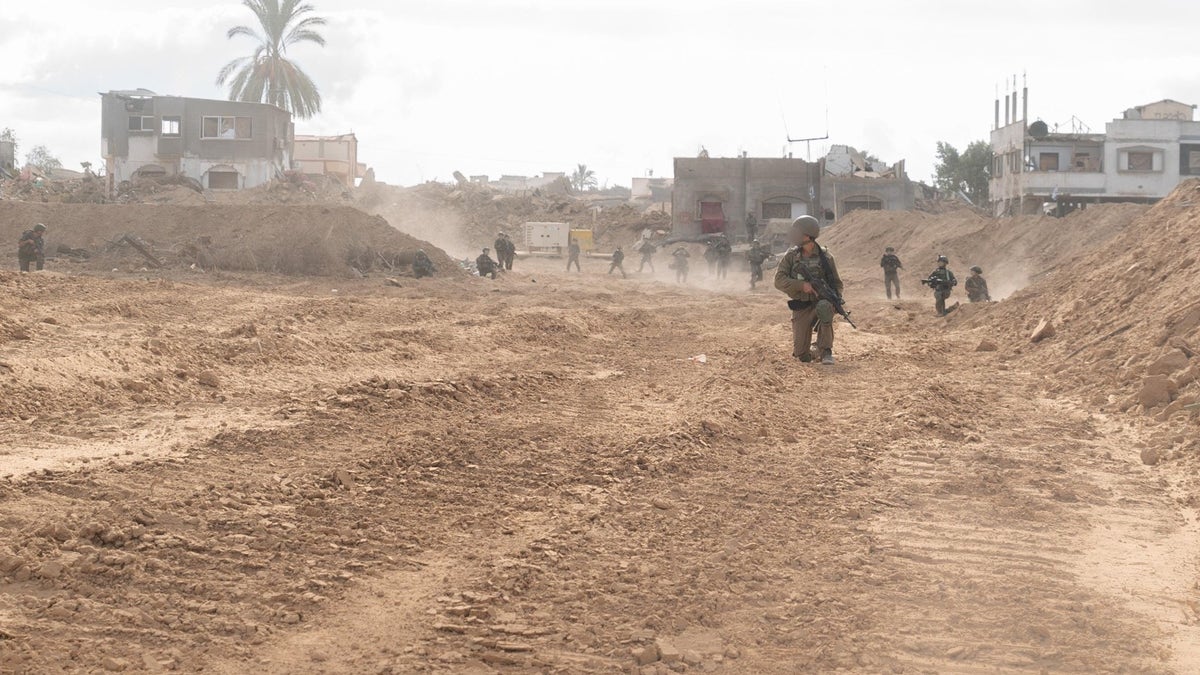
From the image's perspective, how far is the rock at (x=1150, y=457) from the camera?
26.1ft

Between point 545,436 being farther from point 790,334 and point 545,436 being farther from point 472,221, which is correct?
point 472,221

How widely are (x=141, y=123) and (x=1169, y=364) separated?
48.9 m

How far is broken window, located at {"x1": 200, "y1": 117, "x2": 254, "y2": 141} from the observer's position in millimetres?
51906

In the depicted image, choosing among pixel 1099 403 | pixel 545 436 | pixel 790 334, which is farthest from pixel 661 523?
pixel 790 334

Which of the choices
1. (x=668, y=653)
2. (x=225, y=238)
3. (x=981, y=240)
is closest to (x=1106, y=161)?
(x=981, y=240)

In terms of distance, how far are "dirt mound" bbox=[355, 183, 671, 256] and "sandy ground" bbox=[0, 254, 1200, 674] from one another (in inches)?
1709

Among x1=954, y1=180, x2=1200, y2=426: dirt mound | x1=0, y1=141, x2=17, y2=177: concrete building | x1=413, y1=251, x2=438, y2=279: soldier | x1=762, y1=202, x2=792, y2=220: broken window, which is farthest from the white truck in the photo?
x1=954, y1=180, x2=1200, y2=426: dirt mound

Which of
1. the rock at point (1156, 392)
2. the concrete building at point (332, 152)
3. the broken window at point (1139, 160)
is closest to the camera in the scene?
the rock at point (1156, 392)

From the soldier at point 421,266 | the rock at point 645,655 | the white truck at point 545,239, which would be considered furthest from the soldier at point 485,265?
the rock at point 645,655

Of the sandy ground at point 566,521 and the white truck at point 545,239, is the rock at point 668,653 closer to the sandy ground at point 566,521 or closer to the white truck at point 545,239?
the sandy ground at point 566,521

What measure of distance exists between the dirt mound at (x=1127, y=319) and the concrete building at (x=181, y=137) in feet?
133

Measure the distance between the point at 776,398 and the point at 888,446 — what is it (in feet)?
6.99

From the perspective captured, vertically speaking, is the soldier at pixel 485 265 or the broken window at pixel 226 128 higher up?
the broken window at pixel 226 128

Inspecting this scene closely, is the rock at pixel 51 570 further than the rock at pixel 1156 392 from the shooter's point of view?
No
